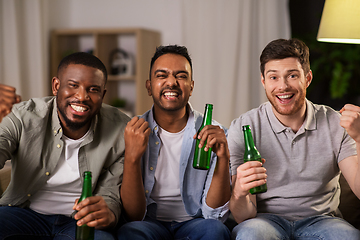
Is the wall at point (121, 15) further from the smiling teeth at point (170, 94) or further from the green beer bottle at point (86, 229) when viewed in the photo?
the green beer bottle at point (86, 229)

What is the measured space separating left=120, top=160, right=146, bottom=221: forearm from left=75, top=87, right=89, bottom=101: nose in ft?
1.04

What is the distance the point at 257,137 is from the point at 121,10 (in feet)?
10.1

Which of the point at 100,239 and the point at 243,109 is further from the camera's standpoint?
the point at 243,109

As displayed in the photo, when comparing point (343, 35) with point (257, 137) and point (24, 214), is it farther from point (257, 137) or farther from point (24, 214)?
point (24, 214)

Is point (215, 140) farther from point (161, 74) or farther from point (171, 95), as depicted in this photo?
point (161, 74)

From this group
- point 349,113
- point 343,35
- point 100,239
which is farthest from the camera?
point 343,35

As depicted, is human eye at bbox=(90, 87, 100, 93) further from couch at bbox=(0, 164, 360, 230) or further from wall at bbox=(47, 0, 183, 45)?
wall at bbox=(47, 0, 183, 45)

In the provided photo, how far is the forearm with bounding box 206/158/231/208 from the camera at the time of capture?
1.60 metres

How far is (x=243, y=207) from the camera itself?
5.20 ft

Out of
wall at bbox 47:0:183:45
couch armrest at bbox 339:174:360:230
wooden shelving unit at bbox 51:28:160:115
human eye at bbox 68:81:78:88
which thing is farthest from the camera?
wall at bbox 47:0:183:45

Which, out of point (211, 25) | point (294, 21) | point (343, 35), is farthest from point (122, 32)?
point (343, 35)

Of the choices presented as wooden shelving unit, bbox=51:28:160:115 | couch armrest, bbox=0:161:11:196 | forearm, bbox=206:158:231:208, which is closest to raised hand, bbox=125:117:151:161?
forearm, bbox=206:158:231:208

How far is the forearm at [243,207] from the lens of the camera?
157cm

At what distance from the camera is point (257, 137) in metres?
1.74
